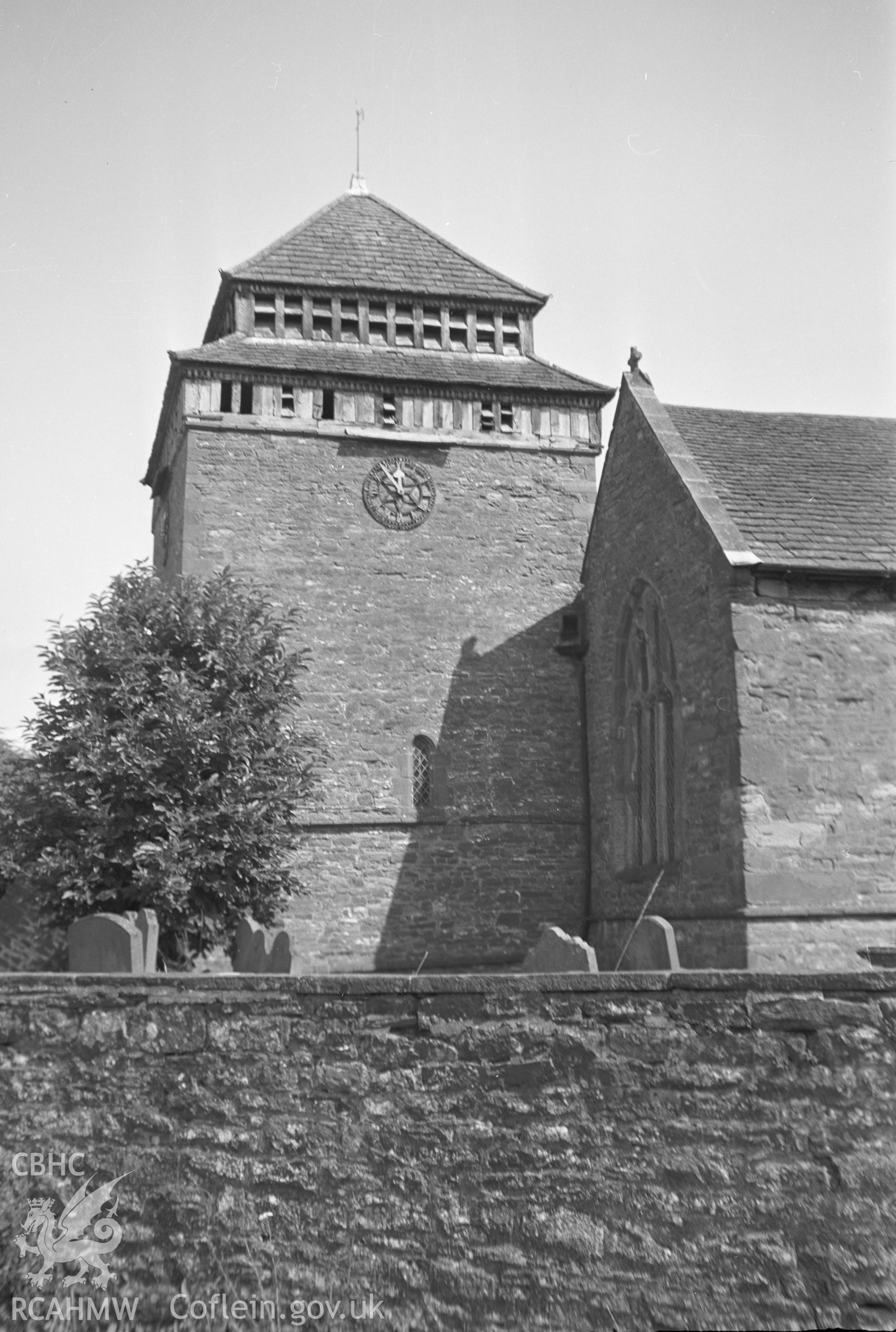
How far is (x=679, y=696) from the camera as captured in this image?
1650cm

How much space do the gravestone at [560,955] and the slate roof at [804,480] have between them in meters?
8.07

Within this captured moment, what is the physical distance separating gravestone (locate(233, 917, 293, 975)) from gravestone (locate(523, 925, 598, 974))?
1.58 meters

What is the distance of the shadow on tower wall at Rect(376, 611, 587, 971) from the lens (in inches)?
855

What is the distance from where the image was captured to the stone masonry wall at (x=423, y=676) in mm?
21750

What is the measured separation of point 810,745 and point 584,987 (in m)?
9.16

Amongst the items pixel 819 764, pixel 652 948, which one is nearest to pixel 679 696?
pixel 819 764

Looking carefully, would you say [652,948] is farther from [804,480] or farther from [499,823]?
[499,823]

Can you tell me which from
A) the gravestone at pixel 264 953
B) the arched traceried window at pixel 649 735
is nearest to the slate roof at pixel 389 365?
the arched traceried window at pixel 649 735

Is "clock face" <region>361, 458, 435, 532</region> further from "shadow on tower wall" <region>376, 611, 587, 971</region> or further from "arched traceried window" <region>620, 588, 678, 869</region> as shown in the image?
"arched traceried window" <region>620, 588, 678, 869</region>

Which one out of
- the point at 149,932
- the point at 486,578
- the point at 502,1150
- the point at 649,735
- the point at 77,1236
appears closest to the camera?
the point at 502,1150

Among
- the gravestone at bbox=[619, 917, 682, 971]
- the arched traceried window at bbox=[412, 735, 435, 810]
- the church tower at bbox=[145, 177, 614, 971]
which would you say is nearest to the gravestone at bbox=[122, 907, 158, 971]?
the gravestone at bbox=[619, 917, 682, 971]

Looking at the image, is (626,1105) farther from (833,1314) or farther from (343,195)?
(343,195)

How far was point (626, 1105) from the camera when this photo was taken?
20.3ft

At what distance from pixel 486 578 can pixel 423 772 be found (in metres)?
3.68
